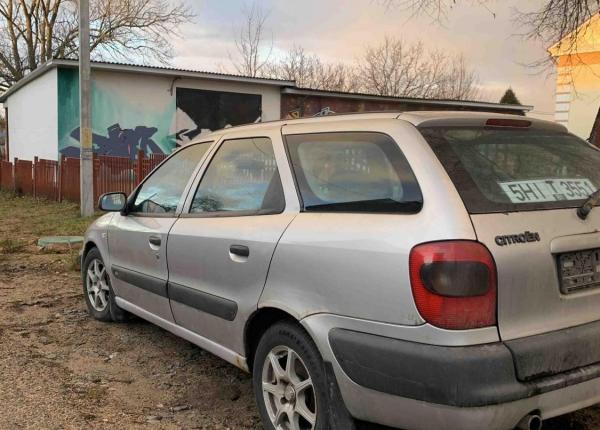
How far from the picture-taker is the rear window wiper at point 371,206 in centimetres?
241

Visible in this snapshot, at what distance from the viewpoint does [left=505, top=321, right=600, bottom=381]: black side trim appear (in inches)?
88.3

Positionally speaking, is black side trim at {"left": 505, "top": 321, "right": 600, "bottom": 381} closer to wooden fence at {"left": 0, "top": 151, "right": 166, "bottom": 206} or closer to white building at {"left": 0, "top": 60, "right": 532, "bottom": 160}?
wooden fence at {"left": 0, "top": 151, "right": 166, "bottom": 206}

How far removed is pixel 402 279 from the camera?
2.29 metres

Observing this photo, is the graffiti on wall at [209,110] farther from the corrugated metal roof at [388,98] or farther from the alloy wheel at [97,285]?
the alloy wheel at [97,285]

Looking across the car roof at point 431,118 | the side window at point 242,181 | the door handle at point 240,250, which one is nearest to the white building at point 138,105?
the side window at point 242,181

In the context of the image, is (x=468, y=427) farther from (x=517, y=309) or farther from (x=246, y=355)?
(x=246, y=355)

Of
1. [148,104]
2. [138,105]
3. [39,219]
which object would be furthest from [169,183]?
[148,104]

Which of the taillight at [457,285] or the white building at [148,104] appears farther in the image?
the white building at [148,104]

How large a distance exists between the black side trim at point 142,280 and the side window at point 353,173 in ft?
4.58

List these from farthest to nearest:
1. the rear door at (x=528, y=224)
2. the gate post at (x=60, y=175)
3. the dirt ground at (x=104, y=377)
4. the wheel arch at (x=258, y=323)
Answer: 1. the gate post at (x=60, y=175)
2. the dirt ground at (x=104, y=377)
3. the wheel arch at (x=258, y=323)
4. the rear door at (x=528, y=224)

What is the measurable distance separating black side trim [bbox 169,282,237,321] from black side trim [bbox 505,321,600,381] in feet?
4.83

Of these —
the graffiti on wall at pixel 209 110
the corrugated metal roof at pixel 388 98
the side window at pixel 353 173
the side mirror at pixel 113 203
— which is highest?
the corrugated metal roof at pixel 388 98

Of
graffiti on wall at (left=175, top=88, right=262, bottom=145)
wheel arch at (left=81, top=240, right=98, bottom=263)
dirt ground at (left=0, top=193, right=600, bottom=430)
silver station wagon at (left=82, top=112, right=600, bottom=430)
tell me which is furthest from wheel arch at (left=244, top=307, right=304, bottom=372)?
graffiti on wall at (left=175, top=88, right=262, bottom=145)

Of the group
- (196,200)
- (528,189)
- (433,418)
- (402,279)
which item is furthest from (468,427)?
(196,200)
